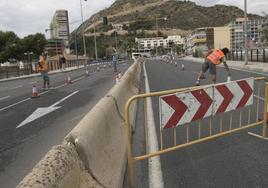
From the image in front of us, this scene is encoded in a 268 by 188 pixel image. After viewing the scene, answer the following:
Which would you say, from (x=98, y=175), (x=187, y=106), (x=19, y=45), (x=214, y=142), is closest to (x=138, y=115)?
(x=214, y=142)

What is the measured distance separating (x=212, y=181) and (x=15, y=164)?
3247mm

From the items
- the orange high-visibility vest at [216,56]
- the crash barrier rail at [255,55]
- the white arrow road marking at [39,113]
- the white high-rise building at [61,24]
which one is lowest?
the white arrow road marking at [39,113]

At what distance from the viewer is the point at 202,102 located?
605 centimetres

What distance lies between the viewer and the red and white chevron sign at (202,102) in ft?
18.0

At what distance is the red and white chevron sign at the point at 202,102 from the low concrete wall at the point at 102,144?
78cm

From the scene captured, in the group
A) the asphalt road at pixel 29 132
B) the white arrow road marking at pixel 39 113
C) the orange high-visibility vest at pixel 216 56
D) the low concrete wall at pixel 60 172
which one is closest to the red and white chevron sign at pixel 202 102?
the low concrete wall at pixel 60 172

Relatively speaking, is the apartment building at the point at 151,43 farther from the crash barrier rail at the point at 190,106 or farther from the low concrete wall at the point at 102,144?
the low concrete wall at the point at 102,144

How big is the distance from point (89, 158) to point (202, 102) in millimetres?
2641

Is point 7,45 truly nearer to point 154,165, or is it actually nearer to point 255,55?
point 255,55

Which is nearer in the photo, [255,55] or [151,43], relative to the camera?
[255,55]

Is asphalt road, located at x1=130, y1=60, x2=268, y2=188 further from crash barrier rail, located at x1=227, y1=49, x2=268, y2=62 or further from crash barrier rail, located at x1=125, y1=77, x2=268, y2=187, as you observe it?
crash barrier rail, located at x1=227, y1=49, x2=268, y2=62

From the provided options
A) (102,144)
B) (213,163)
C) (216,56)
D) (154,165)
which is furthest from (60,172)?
(216,56)

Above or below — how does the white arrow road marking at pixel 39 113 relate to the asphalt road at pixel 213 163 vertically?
below

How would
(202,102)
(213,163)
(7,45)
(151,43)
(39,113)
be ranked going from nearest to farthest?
(213,163) → (202,102) → (39,113) → (7,45) → (151,43)
